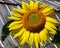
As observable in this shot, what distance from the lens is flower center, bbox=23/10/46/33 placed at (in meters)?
1.02

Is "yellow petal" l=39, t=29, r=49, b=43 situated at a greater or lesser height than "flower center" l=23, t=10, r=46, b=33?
lesser

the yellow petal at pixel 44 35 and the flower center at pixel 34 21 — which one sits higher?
the flower center at pixel 34 21

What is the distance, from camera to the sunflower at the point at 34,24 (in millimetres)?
1034

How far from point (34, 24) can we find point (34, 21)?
0.06ft

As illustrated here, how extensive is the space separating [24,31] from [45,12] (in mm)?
106

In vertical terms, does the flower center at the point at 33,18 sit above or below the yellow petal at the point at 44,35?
above

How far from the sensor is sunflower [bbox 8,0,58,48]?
1034 millimetres

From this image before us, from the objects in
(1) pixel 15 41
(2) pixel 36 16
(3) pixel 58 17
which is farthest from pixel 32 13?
(3) pixel 58 17

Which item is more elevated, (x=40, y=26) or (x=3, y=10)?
(x=40, y=26)

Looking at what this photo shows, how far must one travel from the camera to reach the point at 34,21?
1040 millimetres

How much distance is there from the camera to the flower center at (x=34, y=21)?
1024 mm

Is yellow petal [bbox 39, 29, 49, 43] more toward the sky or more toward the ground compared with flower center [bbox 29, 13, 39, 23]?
more toward the ground

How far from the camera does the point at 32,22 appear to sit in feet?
3.40

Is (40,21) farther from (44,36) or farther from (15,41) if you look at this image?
(15,41)
